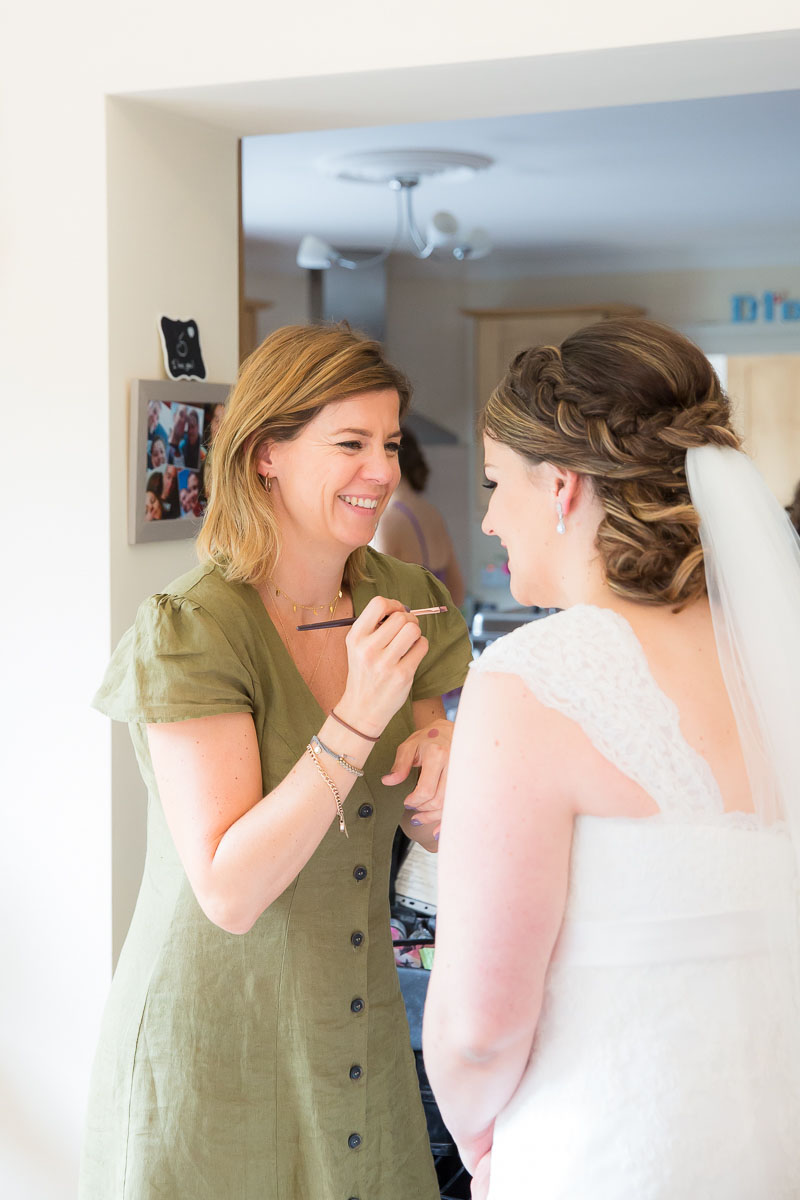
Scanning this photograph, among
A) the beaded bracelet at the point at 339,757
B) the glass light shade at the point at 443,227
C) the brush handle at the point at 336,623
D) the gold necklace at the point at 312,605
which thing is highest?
the glass light shade at the point at 443,227

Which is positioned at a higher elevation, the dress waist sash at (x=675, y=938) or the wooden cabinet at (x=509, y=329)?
the wooden cabinet at (x=509, y=329)

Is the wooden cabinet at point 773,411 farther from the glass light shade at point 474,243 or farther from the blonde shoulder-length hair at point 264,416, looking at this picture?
the blonde shoulder-length hair at point 264,416

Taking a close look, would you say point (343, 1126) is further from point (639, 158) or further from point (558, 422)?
point (639, 158)

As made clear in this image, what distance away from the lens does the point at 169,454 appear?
2.10 meters

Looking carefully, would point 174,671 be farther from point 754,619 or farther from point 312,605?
point 754,619

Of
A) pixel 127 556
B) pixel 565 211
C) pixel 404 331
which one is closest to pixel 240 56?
pixel 127 556

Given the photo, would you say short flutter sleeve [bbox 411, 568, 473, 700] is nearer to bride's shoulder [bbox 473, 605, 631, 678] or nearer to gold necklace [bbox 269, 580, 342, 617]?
gold necklace [bbox 269, 580, 342, 617]

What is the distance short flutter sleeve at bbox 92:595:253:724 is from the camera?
1282 millimetres

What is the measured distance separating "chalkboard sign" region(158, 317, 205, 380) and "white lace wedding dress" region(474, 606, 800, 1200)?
127cm

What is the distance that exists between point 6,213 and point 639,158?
318 centimetres

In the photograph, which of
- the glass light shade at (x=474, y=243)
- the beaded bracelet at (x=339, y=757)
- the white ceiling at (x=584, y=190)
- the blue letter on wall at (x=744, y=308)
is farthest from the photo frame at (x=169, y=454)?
the blue letter on wall at (x=744, y=308)

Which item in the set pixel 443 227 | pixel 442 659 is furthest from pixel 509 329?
pixel 442 659

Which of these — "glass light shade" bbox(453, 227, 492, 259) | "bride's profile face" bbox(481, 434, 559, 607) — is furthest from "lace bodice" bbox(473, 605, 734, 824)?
"glass light shade" bbox(453, 227, 492, 259)

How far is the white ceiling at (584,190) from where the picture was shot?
4.08m
